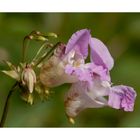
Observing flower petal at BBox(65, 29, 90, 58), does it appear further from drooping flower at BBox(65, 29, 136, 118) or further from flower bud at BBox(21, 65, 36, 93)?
flower bud at BBox(21, 65, 36, 93)

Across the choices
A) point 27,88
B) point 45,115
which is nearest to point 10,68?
point 27,88

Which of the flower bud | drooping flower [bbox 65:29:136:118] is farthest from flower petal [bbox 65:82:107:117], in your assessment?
the flower bud

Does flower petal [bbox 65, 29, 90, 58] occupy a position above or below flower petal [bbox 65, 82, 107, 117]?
above

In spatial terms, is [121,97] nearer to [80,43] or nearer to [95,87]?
[95,87]

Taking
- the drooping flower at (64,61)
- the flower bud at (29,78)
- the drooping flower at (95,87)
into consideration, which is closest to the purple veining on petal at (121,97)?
the drooping flower at (95,87)

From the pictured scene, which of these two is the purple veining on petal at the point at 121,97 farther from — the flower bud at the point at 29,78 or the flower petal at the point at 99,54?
the flower bud at the point at 29,78

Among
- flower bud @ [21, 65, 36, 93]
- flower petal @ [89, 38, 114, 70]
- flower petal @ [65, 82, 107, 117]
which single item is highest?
flower petal @ [89, 38, 114, 70]
